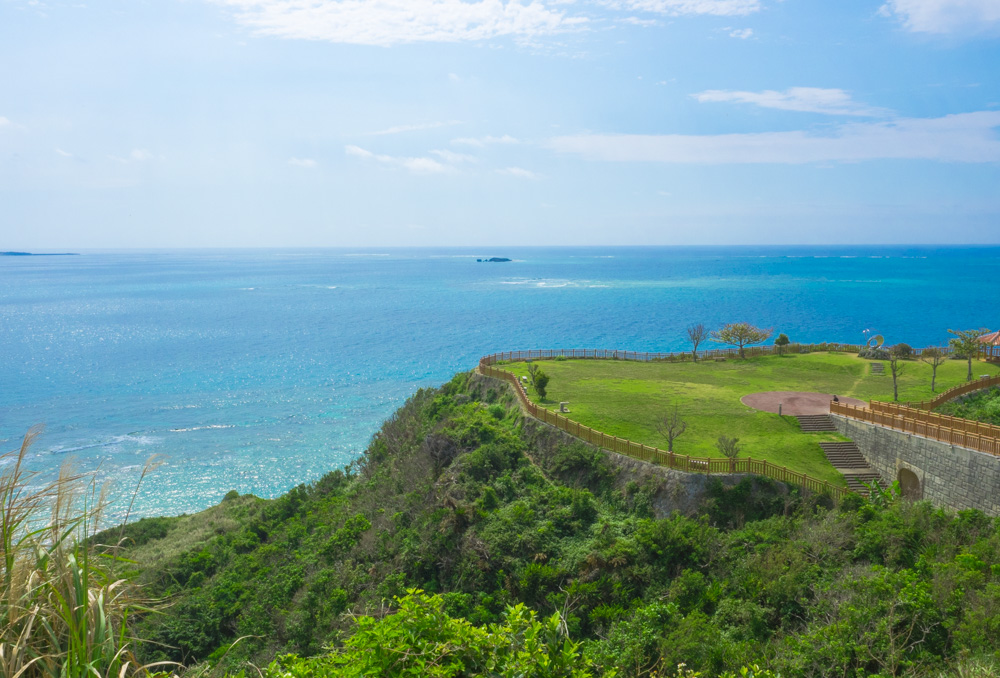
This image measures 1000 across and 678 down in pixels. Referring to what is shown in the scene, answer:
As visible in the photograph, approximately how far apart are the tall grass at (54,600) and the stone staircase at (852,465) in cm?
2428

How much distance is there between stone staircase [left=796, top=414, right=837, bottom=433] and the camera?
2683 cm

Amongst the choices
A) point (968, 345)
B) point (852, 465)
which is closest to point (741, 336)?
point (968, 345)

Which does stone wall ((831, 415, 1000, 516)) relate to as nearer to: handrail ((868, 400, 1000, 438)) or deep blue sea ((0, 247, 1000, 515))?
handrail ((868, 400, 1000, 438))

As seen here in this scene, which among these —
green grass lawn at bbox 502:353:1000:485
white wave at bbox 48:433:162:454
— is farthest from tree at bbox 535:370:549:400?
white wave at bbox 48:433:162:454

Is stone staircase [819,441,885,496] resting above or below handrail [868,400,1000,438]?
A: below

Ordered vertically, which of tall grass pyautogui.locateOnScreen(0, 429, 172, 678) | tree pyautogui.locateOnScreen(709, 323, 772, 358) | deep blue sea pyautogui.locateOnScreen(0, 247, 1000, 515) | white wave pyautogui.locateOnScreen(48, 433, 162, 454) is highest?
tall grass pyautogui.locateOnScreen(0, 429, 172, 678)

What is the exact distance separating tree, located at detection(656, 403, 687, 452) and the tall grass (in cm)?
2117

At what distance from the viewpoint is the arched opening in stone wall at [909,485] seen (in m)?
21.6

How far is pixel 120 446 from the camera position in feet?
147

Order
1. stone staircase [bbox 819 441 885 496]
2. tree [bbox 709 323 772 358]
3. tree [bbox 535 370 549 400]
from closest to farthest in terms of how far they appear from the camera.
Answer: stone staircase [bbox 819 441 885 496], tree [bbox 535 370 549 400], tree [bbox 709 323 772 358]

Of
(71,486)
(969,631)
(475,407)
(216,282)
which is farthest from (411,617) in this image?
(216,282)

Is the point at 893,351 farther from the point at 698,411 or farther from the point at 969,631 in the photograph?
the point at 969,631

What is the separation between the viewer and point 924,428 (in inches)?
867

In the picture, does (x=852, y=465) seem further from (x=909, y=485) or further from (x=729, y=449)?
(x=729, y=449)
